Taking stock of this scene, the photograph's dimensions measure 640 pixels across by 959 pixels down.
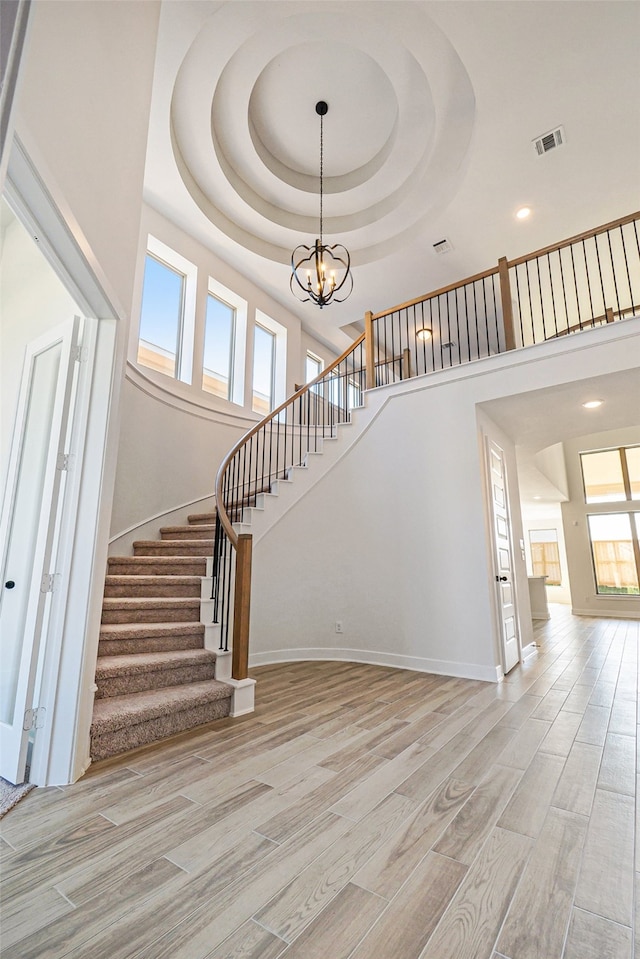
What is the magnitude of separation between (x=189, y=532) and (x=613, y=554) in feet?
29.7

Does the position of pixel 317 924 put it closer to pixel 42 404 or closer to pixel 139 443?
pixel 42 404

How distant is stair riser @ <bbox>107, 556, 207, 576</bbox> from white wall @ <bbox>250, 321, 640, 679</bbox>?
70 centimetres

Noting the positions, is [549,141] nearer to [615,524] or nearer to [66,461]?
[66,461]

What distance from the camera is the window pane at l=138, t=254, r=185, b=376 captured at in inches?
221

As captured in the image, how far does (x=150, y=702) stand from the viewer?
278 cm

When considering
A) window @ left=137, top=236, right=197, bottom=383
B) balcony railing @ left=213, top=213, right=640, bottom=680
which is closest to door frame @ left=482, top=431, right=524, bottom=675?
balcony railing @ left=213, top=213, right=640, bottom=680

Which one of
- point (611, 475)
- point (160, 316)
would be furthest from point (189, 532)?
point (611, 475)

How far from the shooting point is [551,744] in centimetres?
267

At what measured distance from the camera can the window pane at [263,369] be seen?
7.33 meters

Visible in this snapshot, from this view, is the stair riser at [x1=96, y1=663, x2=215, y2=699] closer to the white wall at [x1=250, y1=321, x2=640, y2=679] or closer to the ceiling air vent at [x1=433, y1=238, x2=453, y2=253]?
the white wall at [x1=250, y1=321, x2=640, y2=679]

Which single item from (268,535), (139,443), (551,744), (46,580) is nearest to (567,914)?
(551,744)

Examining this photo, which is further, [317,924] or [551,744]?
[551,744]

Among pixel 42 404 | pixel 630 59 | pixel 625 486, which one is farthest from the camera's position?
pixel 625 486

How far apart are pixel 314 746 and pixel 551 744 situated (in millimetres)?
1444
